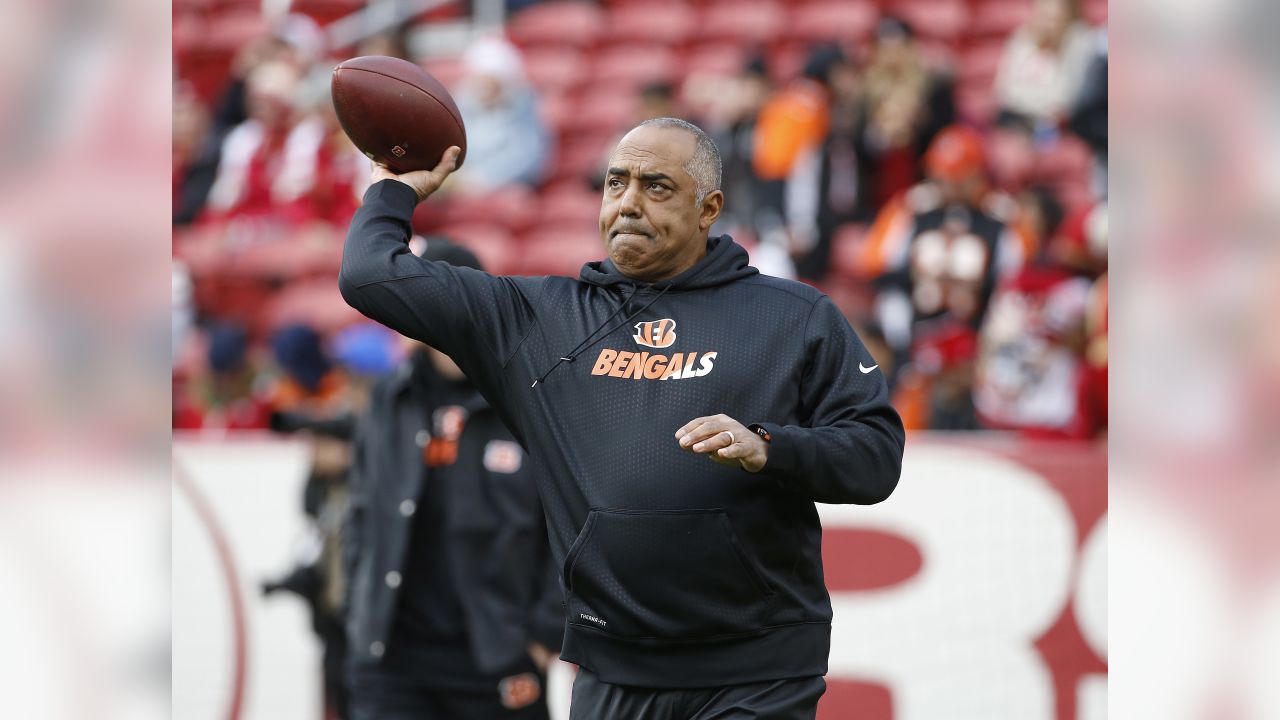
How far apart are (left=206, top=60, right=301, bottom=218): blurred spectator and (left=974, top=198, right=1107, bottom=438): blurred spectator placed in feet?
18.1

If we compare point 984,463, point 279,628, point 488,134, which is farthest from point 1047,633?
point 488,134

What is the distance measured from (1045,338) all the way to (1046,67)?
2.76 metres

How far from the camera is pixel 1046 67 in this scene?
9.48 metres

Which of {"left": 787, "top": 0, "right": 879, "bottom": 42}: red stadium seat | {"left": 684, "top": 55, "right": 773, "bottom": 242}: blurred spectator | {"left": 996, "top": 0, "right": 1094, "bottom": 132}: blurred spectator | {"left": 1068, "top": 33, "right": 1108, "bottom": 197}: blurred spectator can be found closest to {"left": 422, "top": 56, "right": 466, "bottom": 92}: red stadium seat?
{"left": 684, "top": 55, "right": 773, "bottom": 242}: blurred spectator

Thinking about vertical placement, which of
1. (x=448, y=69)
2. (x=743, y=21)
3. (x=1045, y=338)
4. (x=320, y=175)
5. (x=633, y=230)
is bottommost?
(x=1045, y=338)

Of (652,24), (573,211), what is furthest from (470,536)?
(652,24)

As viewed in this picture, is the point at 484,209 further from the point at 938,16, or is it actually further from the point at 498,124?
the point at 938,16

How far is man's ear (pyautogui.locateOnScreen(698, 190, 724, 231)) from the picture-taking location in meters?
3.44

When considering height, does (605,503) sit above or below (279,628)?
above

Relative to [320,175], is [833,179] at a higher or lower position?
lower
